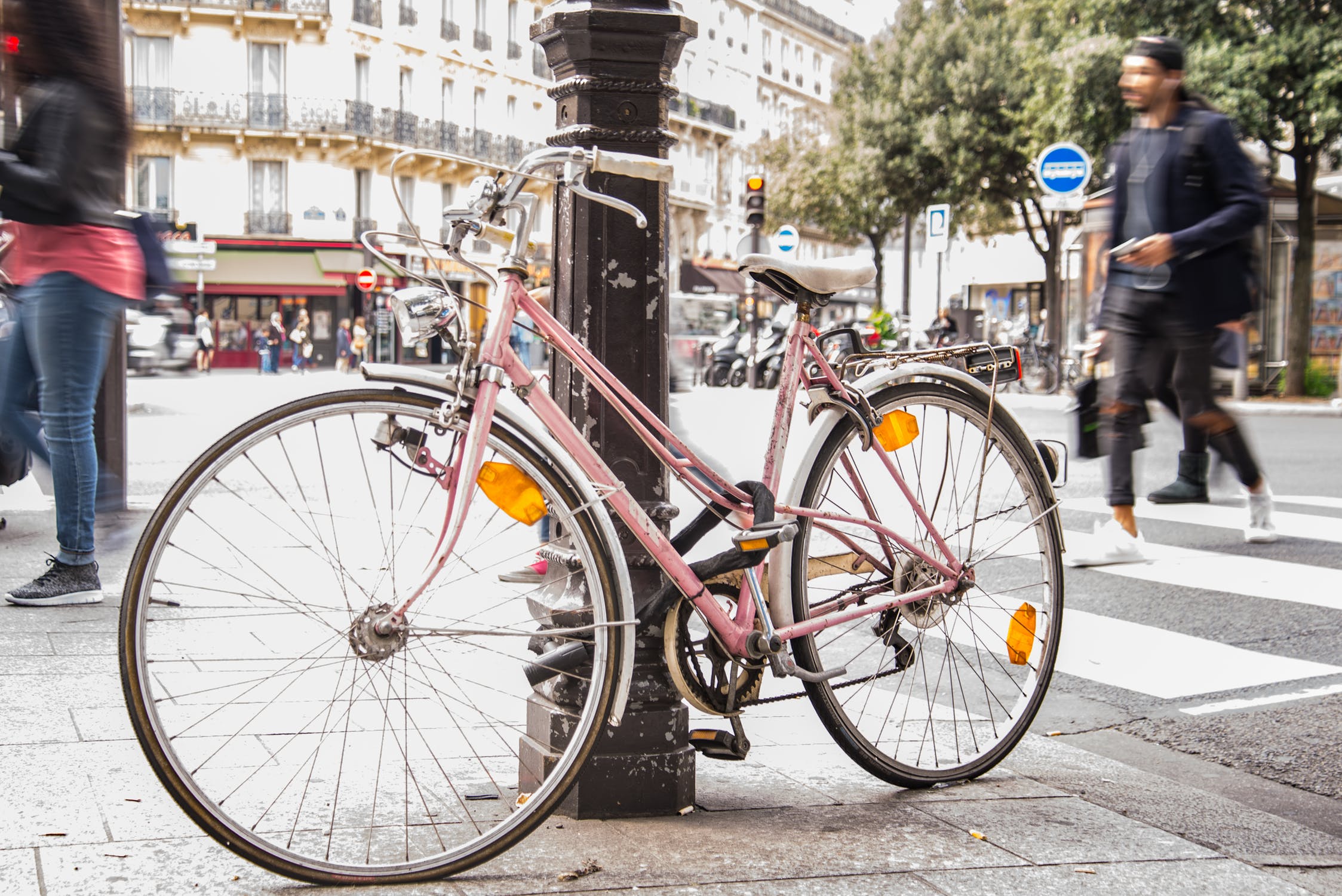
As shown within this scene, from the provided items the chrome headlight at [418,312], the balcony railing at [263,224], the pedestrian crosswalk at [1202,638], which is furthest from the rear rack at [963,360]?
the balcony railing at [263,224]

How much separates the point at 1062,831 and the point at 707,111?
6705 centimetres

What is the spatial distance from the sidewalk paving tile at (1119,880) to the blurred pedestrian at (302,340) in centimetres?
4108

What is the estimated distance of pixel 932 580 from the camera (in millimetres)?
3377

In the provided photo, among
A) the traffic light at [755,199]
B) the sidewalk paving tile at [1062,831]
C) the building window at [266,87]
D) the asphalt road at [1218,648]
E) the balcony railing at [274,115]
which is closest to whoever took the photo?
the sidewalk paving tile at [1062,831]

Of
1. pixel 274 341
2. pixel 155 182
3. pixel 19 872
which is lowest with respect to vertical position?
pixel 19 872

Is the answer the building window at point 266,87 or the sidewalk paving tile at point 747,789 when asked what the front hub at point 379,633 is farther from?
the building window at point 266,87

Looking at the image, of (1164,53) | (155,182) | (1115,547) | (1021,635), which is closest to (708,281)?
(155,182)

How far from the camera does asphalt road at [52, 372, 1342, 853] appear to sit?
3818 mm

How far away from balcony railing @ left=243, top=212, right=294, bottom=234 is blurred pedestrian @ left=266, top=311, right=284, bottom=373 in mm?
2516

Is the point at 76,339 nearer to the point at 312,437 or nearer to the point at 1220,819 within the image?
the point at 312,437

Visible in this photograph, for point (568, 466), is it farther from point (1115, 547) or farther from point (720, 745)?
point (1115, 547)

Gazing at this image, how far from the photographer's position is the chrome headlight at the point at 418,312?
2.49 meters

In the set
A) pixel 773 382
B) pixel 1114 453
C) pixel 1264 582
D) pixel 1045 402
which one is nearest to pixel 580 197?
pixel 1114 453

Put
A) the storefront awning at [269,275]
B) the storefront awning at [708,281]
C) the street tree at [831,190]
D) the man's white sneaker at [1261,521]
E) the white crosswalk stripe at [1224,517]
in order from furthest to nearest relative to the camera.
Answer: the storefront awning at [708,281], the storefront awning at [269,275], the street tree at [831,190], the white crosswalk stripe at [1224,517], the man's white sneaker at [1261,521]
